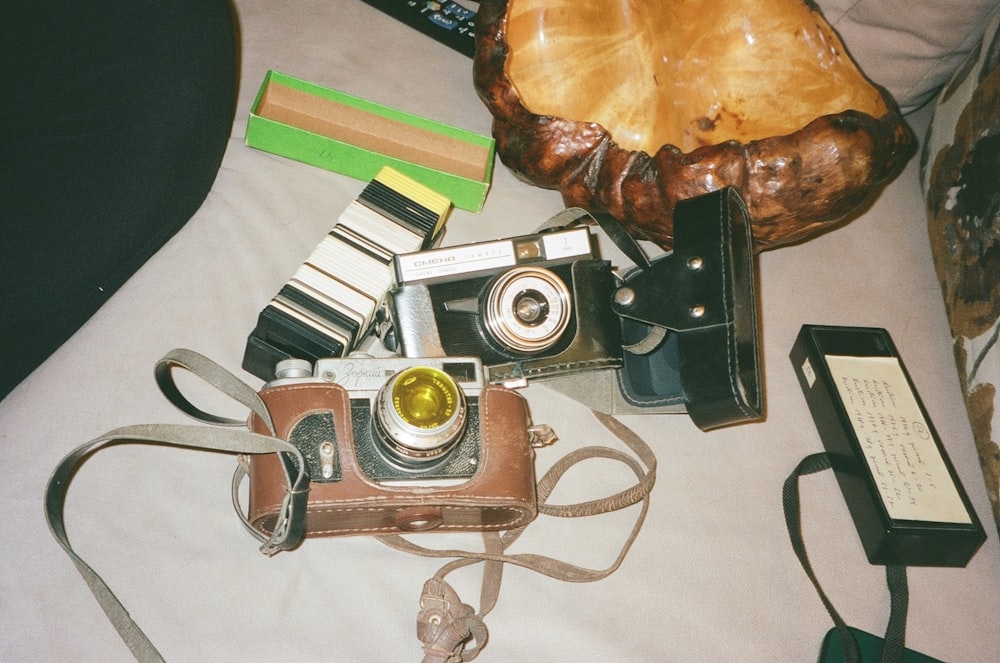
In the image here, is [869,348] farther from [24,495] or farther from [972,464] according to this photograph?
[24,495]

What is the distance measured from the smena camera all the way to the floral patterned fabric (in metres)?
0.61

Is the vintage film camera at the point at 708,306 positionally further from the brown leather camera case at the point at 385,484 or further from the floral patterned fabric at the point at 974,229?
the floral patterned fabric at the point at 974,229

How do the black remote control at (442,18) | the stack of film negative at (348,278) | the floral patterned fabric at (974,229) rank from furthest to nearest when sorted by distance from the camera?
the black remote control at (442,18)
the floral patterned fabric at (974,229)
the stack of film negative at (348,278)

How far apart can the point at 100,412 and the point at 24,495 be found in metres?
0.11

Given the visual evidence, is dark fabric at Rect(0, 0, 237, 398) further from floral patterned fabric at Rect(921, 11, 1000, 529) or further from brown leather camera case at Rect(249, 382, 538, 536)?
floral patterned fabric at Rect(921, 11, 1000, 529)

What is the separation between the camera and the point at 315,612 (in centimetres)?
77

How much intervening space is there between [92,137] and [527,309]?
53 cm

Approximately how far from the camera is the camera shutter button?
714 mm

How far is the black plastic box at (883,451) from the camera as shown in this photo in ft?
2.71

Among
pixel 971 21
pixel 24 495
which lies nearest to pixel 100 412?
pixel 24 495

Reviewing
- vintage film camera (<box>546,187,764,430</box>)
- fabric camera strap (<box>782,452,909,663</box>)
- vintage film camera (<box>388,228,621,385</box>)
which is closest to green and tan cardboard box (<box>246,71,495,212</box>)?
vintage film camera (<box>388,228,621,385</box>)

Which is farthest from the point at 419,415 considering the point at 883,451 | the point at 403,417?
the point at 883,451

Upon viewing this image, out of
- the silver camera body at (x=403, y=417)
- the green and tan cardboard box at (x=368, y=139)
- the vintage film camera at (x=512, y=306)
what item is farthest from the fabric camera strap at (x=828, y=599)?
the green and tan cardboard box at (x=368, y=139)

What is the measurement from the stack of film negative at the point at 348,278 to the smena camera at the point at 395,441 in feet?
0.23
